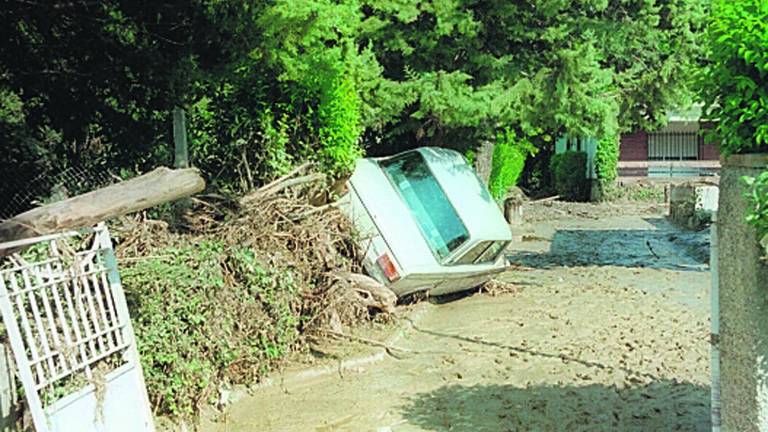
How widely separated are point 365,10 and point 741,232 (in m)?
10.1

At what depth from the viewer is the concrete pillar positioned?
454cm

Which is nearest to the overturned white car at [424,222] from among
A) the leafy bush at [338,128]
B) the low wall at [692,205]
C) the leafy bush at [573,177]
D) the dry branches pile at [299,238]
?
the dry branches pile at [299,238]

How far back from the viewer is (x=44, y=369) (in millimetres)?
5012

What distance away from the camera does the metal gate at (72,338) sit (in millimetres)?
4809

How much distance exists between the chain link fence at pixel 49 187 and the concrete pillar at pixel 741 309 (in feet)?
22.5

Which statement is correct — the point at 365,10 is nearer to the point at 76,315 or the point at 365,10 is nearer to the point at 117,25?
the point at 117,25

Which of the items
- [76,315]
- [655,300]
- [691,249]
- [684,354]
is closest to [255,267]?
[76,315]

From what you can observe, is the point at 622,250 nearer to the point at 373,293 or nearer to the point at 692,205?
the point at 692,205

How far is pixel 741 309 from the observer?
4715 millimetres

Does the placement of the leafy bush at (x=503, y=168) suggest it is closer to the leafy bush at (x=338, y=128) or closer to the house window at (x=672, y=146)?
the house window at (x=672, y=146)

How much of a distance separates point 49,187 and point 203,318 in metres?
2.96

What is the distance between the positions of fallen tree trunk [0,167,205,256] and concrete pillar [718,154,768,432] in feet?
11.1

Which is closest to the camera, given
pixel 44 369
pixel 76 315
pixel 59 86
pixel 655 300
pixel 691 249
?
pixel 44 369

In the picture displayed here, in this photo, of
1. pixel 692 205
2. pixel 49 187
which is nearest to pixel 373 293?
pixel 49 187
